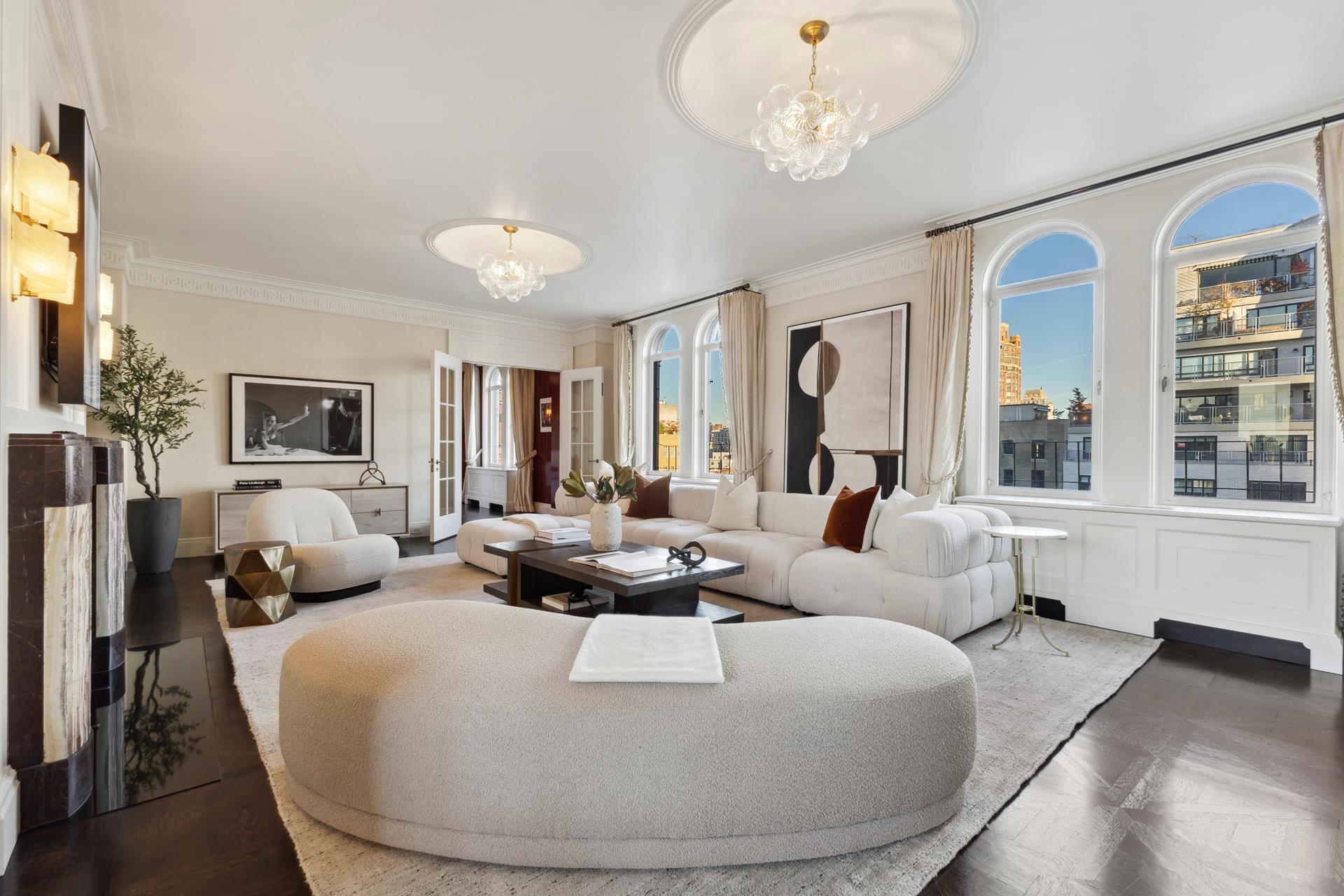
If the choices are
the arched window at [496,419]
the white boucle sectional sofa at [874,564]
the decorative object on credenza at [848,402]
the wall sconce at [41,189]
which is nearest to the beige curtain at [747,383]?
the decorative object on credenza at [848,402]

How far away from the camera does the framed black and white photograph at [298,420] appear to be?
5961mm

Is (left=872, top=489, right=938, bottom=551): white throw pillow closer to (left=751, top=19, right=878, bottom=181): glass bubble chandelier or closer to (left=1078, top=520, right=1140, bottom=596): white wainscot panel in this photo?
(left=1078, top=520, right=1140, bottom=596): white wainscot panel

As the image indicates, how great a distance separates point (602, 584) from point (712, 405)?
399 centimetres

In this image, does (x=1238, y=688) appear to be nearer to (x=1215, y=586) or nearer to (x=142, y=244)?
(x=1215, y=586)

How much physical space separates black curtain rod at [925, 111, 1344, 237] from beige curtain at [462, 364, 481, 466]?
8.56m

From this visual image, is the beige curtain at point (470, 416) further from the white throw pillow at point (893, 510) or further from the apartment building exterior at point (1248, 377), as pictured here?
the apartment building exterior at point (1248, 377)

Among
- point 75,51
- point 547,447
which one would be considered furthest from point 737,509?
point 547,447

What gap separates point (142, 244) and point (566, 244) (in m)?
3.55

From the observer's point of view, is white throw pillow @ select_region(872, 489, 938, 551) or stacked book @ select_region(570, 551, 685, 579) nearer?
stacked book @ select_region(570, 551, 685, 579)

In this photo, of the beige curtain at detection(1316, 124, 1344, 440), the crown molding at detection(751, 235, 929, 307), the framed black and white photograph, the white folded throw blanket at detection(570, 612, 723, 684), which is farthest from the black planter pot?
the beige curtain at detection(1316, 124, 1344, 440)

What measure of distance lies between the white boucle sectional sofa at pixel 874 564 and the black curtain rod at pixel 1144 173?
201 cm

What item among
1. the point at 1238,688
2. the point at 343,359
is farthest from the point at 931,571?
the point at 343,359

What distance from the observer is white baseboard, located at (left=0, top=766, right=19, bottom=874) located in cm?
151

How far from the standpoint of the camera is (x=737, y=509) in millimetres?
5008
